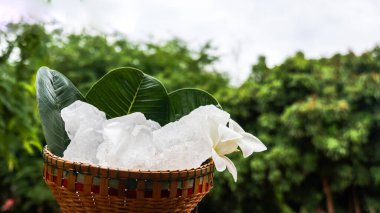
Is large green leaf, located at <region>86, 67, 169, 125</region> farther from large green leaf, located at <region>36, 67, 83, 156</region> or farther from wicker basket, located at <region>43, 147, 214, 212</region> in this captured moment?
wicker basket, located at <region>43, 147, 214, 212</region>

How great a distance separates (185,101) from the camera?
1.02 m

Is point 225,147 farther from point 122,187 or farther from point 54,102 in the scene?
point 54,102

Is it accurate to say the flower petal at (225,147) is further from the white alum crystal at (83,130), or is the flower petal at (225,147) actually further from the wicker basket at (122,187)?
the white alum crystal at (83,130)

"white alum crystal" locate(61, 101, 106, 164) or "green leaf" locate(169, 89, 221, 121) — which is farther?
"green leaf" locate(169, 89, 221, 121)

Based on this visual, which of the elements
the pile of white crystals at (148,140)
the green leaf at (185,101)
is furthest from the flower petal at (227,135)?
the green leaf at (185,101)

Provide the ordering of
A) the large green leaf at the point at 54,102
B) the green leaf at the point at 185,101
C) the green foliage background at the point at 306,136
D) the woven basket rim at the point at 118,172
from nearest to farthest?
1. the woven basket rim at the point at 118,172
2. the large green leaf at the point at 54,102
3. the green leaf at the point at 185,101
4. the green foliage background at the point at 306,136

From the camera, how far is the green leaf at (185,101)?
1014 millimetres

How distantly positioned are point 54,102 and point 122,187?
9.2 inches

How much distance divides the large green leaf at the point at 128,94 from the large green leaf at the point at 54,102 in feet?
0.15

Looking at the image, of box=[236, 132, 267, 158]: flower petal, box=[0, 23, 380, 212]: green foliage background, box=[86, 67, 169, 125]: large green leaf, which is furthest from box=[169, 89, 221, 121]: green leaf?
box=[0, 23, 380, 212]: green foliage background

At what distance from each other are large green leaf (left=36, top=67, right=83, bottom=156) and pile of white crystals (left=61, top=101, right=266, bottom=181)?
0.02m

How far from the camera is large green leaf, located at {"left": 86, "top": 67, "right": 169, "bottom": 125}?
3.22 feet

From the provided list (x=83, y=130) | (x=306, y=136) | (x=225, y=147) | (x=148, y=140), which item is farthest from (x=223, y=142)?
(x=306, y=136)

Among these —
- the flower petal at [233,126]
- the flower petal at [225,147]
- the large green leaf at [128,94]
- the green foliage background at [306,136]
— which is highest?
the green foliage background at [306,136]
